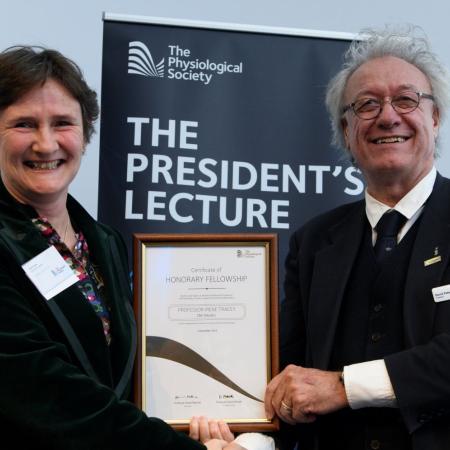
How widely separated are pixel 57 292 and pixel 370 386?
2.92 feet

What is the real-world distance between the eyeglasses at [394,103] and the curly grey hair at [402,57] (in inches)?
3.0

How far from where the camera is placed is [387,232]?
96.5 inches

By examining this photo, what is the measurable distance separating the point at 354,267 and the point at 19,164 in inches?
41.8

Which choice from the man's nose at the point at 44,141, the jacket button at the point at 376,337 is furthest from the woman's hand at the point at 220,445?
the man's nose at the point at 44,141

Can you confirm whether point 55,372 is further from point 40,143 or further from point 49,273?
point 40,143

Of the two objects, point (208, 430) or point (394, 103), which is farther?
point (394, 103)

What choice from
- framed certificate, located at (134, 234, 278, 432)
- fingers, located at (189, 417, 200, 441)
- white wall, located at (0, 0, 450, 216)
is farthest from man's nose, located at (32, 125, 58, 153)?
white wall, located at (0, 0, 450, 216)

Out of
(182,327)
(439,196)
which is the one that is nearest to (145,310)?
(182,327)

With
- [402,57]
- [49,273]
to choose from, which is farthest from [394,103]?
[49,273]

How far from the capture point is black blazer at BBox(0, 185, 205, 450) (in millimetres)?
1874

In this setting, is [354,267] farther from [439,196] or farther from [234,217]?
[234,217]

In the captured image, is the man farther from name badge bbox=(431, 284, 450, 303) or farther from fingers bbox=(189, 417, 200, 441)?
fingers bbox=(189, 417, 200, 441)

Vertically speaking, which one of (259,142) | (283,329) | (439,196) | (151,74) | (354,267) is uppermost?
(151,74)

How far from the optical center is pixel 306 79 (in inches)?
143
